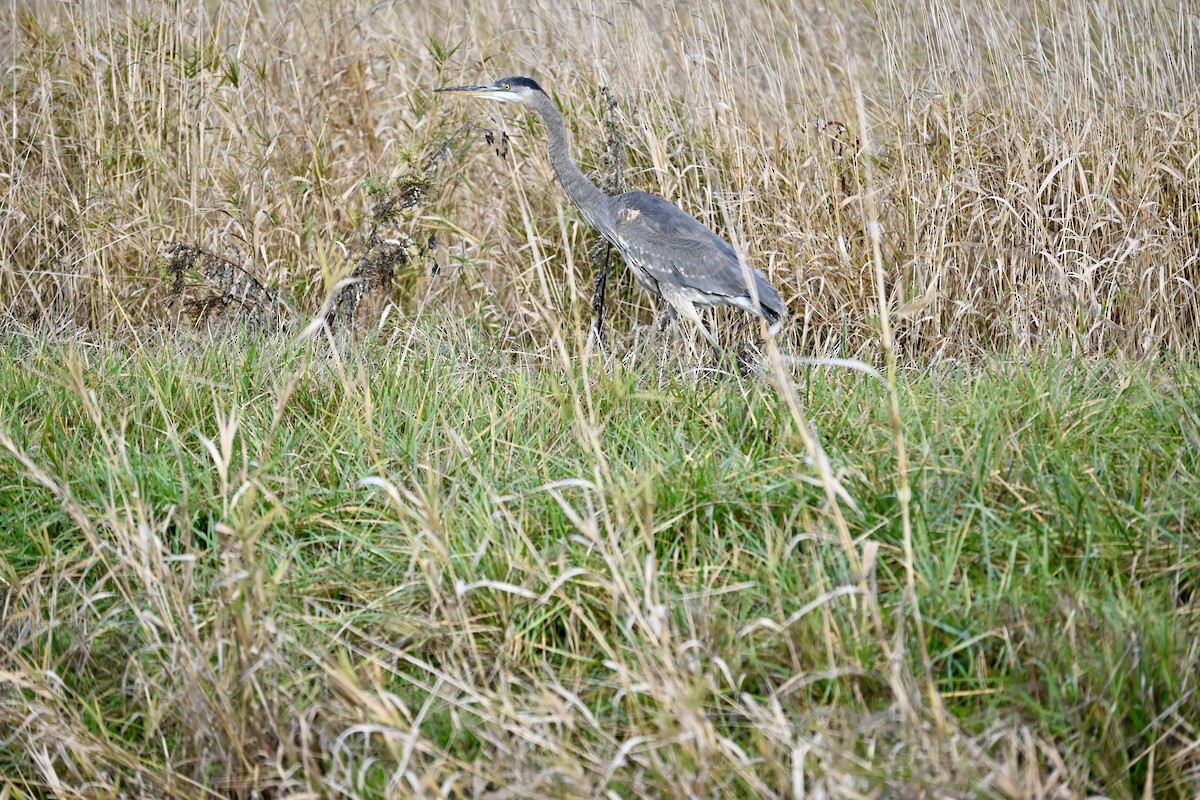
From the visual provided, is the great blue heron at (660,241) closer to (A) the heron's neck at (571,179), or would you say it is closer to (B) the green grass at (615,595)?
(A) the heron's neck at (571,179)

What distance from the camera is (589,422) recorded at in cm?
301

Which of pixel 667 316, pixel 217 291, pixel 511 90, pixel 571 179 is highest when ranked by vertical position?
pixel 511 90

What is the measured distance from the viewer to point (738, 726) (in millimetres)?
2078

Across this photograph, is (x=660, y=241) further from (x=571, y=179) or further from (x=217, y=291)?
(x=217, y=291)

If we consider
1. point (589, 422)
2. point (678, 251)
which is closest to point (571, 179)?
point (678, 251)

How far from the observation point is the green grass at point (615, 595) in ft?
6.55

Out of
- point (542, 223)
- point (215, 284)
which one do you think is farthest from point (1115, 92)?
point (215, 284)

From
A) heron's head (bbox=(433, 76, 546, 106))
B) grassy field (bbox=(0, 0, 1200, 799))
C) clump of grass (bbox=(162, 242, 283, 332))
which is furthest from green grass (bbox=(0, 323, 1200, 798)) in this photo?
heron's head (bbox=(433, 76, 546, 106))

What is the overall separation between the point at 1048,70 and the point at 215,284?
3230mm

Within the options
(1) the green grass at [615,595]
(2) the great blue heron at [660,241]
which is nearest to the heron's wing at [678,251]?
(2) the great blue heron at [660,241]

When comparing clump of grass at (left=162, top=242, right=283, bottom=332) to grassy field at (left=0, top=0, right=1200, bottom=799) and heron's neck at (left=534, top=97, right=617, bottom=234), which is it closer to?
grassy field at (left=0, top=0, right=1200, bottom=799)

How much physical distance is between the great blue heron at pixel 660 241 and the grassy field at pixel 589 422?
21cm

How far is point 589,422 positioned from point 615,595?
3.24 feet

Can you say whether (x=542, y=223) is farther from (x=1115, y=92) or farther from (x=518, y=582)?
(x=518, y=582)
